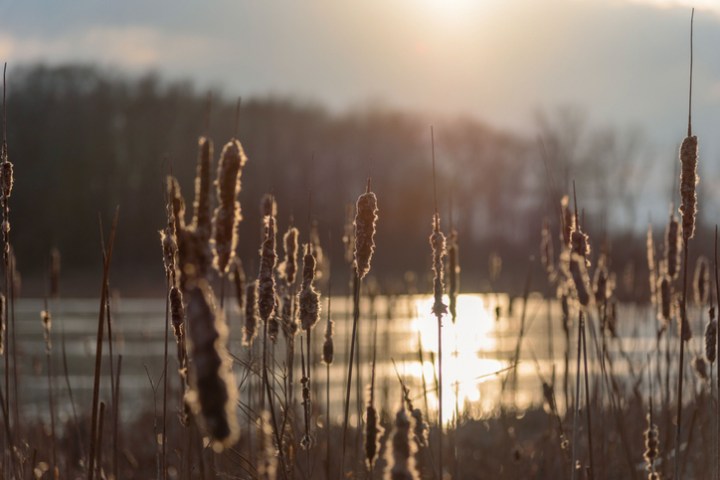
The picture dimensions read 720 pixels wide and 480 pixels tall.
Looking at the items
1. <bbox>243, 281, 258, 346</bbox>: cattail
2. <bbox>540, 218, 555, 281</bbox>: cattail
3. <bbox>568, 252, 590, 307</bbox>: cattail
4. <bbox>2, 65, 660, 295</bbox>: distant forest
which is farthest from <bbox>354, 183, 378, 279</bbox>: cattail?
<bbox>2, 65, 660, 295</bbox>: distant forest

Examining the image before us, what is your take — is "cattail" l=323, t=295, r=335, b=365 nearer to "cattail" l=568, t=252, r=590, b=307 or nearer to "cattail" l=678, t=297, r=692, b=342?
"cattail" l=568, t=252, r=590, b=307

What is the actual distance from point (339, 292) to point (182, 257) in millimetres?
37498

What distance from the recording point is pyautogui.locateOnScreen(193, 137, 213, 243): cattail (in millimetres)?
1215

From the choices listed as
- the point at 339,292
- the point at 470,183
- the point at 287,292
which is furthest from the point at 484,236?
the point at 287,292

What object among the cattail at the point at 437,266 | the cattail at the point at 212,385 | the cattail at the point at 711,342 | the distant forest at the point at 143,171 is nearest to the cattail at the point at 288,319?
the cattail at the point at 437,266

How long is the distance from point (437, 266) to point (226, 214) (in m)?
0.89

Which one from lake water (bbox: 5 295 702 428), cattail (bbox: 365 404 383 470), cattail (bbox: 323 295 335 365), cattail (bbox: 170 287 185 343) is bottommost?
lake water (bbox: 5 295 702 428)

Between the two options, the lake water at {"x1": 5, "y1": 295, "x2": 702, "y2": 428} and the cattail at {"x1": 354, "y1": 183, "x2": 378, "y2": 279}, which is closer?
the cattail at {"x1": 354, "y1": 183, "x2": 378, "y2": 279}

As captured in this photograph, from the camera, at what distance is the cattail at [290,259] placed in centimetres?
271

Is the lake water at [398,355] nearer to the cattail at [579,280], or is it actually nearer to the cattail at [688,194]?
the cattail at [579,280]

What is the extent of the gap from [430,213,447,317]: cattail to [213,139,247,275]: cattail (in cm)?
76

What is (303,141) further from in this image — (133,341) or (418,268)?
(133,341)

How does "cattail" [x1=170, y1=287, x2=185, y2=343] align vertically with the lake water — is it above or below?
above

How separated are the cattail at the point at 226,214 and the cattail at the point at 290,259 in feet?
4.22
